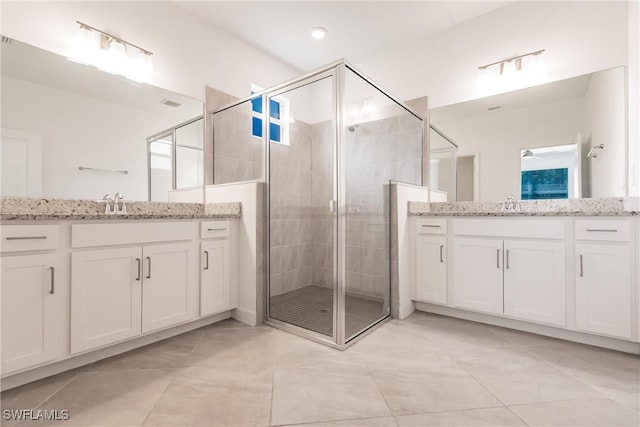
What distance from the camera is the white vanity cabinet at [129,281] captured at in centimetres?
159

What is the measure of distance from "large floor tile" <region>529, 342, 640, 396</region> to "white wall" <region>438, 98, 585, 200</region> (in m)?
1.20

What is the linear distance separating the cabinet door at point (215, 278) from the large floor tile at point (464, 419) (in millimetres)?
1560

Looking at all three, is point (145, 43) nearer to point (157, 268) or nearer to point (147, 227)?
point (147, 227)

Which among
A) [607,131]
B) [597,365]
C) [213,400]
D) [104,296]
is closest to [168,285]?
[104,296]

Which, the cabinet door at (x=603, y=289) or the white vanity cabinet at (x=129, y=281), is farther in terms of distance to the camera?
the cabinet door at (x=603, y=289)

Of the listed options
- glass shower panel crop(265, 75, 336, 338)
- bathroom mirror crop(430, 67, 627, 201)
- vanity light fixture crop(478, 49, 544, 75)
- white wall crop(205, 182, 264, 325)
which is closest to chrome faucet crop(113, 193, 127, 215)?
white wall crop(205, 182, 264, 325)

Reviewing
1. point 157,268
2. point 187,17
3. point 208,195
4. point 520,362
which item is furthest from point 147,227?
point 520,362

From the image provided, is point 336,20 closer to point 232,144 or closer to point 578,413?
point 232,144

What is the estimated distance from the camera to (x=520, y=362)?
1.73 metres

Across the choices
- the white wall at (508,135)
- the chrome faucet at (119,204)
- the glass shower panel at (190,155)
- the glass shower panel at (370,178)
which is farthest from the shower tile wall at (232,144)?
the white wall at (508,135)

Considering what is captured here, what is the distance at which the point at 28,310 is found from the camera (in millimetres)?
1416

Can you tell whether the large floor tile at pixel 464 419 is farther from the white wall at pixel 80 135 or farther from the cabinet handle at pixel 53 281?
the white wall at pixel 80 135

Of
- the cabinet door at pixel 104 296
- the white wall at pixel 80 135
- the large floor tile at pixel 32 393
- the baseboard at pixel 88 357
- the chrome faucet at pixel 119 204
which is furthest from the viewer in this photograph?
the chrome faucet at pixel 119 204

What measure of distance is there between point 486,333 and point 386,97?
82.4 inches
